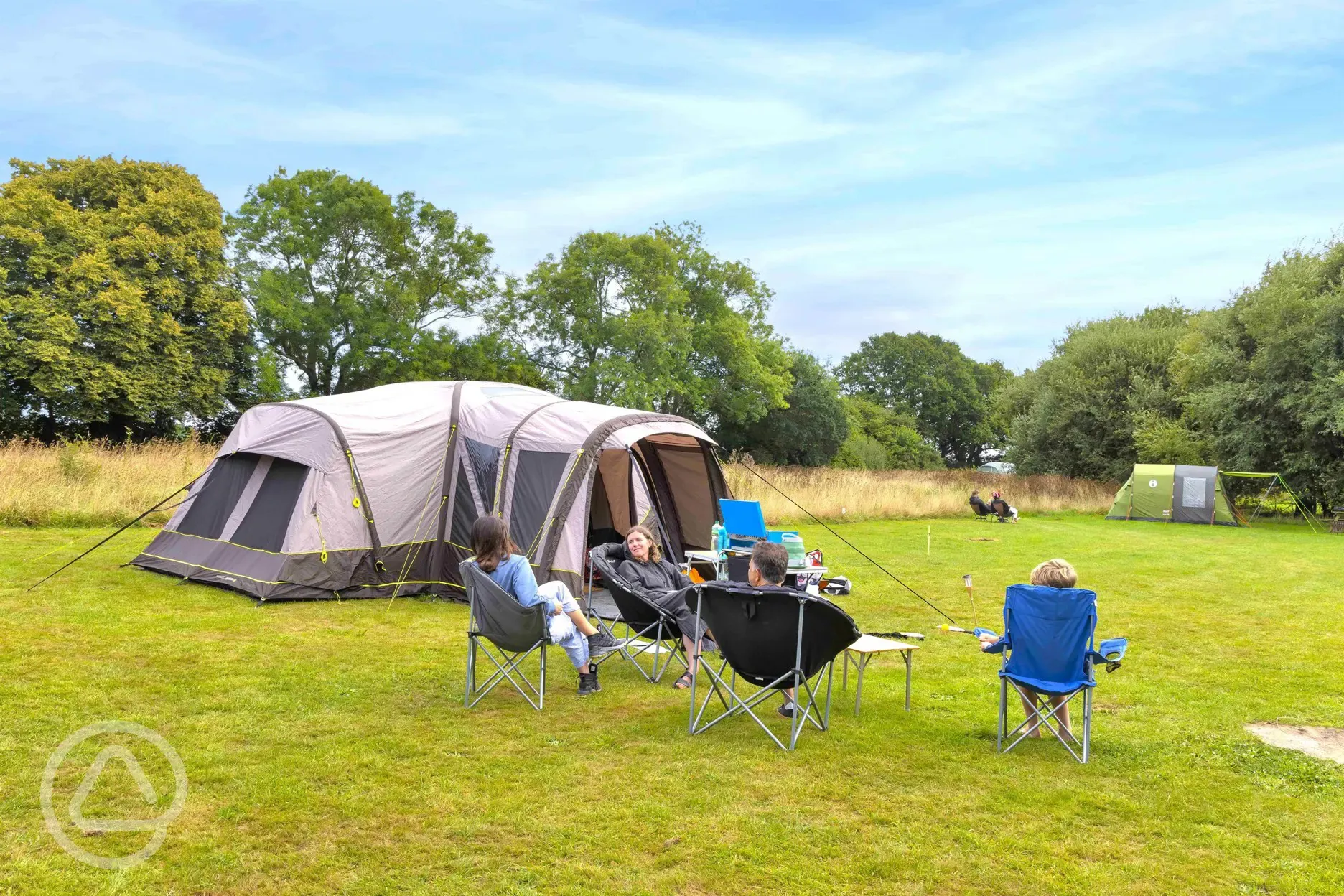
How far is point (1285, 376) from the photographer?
21094 mm

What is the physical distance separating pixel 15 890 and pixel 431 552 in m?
5.60

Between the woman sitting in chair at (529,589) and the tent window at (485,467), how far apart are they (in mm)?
2987

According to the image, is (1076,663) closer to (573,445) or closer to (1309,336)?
(573,445)

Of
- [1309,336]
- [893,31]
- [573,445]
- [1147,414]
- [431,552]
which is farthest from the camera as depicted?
[1147,414]

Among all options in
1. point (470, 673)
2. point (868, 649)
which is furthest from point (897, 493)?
point (470, 673)

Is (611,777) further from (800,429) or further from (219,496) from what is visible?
(800,429)

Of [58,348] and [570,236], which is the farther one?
[570,236]

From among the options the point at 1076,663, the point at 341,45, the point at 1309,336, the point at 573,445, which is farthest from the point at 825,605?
the point at 1309,336

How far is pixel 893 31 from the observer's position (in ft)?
29.6

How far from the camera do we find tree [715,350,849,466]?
36.5 meters

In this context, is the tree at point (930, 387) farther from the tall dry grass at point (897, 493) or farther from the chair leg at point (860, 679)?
the chair leg at point (860, 679)

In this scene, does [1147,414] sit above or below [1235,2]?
below

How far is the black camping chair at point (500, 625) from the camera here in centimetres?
466

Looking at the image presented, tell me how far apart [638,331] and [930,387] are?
24111 mm
